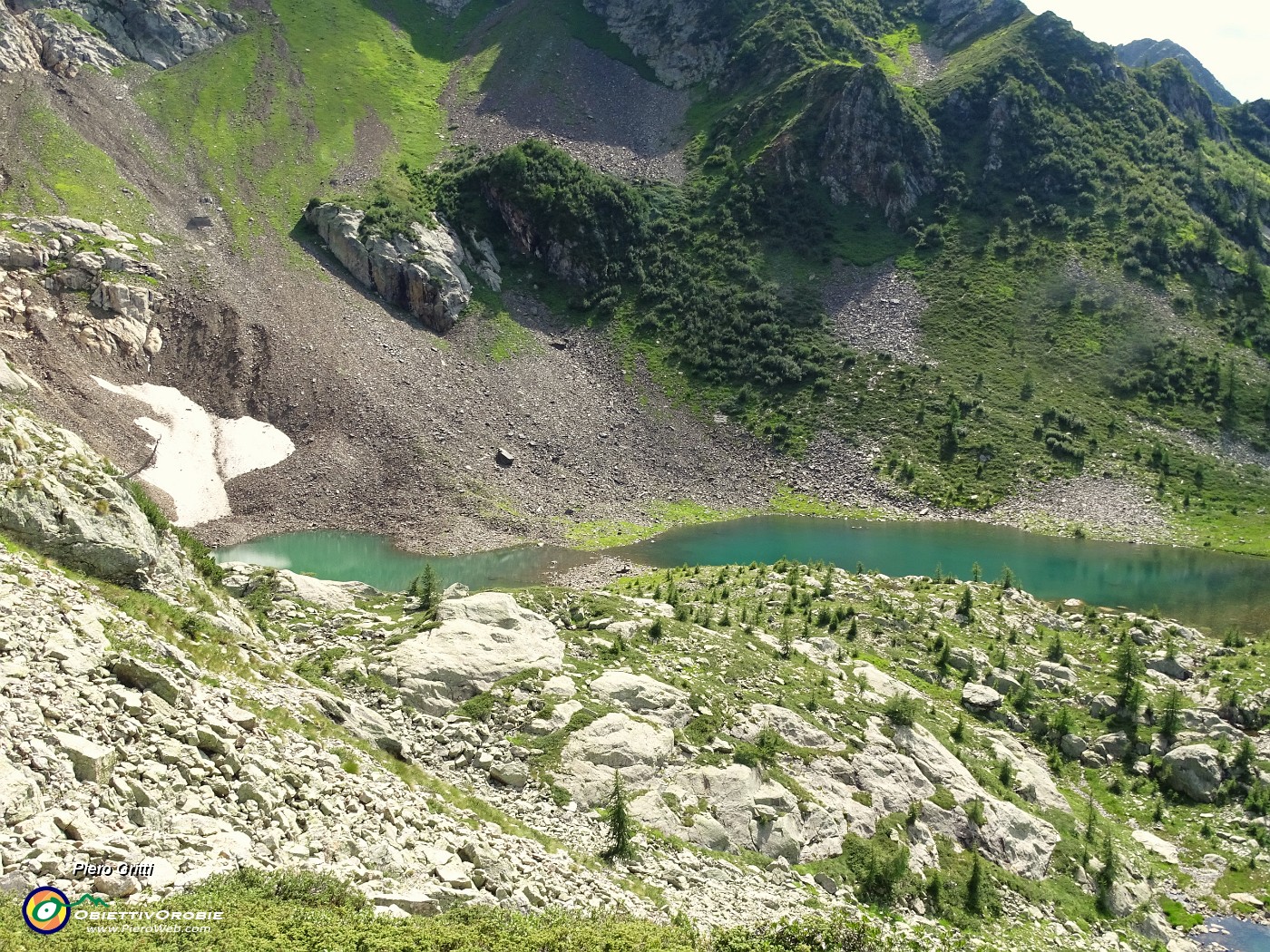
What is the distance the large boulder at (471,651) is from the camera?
950 inches

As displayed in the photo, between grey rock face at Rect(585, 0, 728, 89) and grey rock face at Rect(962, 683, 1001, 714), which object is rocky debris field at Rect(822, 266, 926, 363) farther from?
grey rock face at Rect(962, 683, 1001, 714)

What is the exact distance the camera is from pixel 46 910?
34.3ft

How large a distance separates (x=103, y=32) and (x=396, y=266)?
57851 mm

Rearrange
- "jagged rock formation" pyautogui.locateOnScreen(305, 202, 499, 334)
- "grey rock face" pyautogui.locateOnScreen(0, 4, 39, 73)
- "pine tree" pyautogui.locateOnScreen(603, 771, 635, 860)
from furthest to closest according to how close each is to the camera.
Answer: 1. "jagged rock formation" pyautogui.locateOnScreen(305, 202, 499, 334)
2. "grey rock face" pyautogui.locateOnScreen(0, 4, 39, 73)
3. "pine tree" pyautogui.locateOnScreen(603, 771, 635, 860)

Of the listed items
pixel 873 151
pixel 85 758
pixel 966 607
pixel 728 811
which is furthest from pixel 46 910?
pixel 873 151

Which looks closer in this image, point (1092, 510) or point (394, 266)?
point (1092, 510)

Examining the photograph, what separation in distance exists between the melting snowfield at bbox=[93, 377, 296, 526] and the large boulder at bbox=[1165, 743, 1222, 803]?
68.6 m

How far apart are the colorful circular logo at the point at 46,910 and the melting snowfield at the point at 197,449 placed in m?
62.2

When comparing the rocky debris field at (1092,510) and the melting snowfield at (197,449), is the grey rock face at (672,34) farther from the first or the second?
the melting snowfield at (197,449)

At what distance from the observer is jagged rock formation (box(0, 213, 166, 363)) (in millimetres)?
71188

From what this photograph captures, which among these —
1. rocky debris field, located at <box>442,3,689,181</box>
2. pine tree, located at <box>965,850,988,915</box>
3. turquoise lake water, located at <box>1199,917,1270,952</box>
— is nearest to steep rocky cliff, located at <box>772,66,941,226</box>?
rocky debris field, located at <box>442,3,689,181</box>

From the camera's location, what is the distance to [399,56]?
14088 cm

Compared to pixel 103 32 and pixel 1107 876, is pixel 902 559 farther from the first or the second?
pixel 103 32

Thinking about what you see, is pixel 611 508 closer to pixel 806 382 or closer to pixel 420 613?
pixel 806 382
